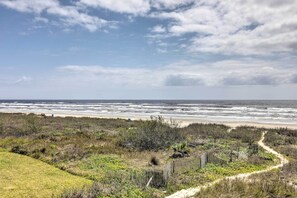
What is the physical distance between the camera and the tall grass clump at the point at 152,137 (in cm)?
2816

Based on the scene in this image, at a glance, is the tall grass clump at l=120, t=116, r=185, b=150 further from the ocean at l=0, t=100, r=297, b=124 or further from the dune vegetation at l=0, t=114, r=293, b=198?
the ocean at l=0, t=100, r=297, b=124

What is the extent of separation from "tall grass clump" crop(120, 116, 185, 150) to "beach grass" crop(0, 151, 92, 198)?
890 cm

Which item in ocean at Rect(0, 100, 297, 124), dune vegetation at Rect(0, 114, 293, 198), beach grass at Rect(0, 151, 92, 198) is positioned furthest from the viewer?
ocean at Rect(0, 100, 297, 124)

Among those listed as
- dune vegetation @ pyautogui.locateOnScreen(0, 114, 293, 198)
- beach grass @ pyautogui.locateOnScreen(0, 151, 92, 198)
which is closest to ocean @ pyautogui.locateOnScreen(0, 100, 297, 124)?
dune vegetation @ pyautogui.locateOnScreen(0, 114, 293, 198)

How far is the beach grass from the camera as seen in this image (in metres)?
15.2

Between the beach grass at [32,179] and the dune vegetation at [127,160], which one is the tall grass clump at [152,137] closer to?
the dune vegetation at [127,160]

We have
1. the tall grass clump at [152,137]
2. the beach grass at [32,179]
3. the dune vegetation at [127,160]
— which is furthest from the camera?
the tall grass clump at [152,137]

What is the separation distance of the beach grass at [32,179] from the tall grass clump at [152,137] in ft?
29.2

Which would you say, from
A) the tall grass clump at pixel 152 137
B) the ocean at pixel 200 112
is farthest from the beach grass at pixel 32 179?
the ocean at pixel 200 112

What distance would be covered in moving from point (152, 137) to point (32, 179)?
12.7 meters

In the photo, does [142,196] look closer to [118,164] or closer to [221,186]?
[221,186]

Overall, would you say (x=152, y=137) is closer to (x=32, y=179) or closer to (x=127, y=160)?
(x=127, y=160)

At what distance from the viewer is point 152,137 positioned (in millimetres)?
28500

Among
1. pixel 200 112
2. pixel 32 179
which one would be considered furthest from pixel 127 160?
pixel 200 112
